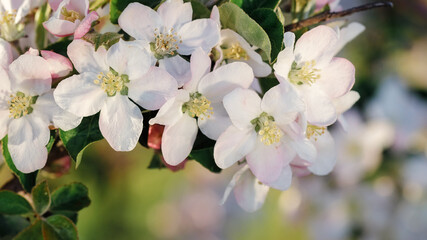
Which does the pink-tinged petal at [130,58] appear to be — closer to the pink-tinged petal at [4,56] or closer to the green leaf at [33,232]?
the pink-tinged petal at [4,56]

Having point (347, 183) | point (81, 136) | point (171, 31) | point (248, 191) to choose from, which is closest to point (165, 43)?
point (171, 31)

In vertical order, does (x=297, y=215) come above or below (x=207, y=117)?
below

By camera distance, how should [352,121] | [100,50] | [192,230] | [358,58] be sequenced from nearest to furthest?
[100,50], [352,121], [358,58], [192,230]

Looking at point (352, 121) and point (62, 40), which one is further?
point (352, 121)

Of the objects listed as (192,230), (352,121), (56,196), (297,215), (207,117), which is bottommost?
(192,230)

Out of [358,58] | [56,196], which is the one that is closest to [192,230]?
[358,58]

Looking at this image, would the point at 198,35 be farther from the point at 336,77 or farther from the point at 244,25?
the point at 336,77

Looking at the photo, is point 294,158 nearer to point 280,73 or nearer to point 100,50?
point 280,73

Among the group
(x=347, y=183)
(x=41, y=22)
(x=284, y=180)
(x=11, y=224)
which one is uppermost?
(x=41, y=22)
